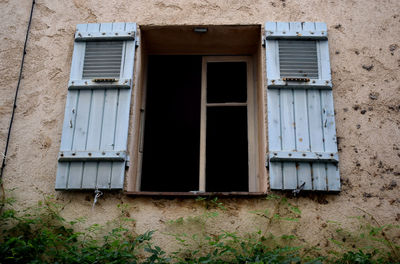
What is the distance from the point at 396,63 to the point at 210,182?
6.16 ft

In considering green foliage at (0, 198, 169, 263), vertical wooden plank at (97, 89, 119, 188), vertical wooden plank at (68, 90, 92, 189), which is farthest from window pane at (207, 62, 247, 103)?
green foliage at (0, 198, 169, 263)

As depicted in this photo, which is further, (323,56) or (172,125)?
(172,125)

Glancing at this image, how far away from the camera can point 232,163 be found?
149 inches

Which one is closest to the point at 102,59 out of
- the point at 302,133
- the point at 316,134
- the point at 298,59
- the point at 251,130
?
the point at 251,130

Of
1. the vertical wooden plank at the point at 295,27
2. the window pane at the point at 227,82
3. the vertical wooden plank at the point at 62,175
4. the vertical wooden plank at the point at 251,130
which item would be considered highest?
the vertical wooden plank at the point at 295,27

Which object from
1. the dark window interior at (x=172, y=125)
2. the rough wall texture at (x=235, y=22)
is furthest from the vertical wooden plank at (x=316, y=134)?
the dark window interior at (x=172, y=125)

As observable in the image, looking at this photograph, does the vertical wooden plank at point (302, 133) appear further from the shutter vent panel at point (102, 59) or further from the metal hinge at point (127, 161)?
the shutter vent panel at point (102, 59)

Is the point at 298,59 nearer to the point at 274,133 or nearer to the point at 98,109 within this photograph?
the point at 274,133

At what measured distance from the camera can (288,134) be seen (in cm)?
323

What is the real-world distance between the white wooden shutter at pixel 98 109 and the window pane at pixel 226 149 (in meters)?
0.92

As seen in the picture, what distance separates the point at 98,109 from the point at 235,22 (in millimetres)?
1403

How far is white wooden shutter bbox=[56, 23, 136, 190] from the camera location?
3.17 m

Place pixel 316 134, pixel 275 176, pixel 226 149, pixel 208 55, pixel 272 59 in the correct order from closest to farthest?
1. pixel 275 176
2. pixel 316 134
3. pixel 272 59
4. pixel 226 149
5. pixel 208 55

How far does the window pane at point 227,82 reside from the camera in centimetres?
394
